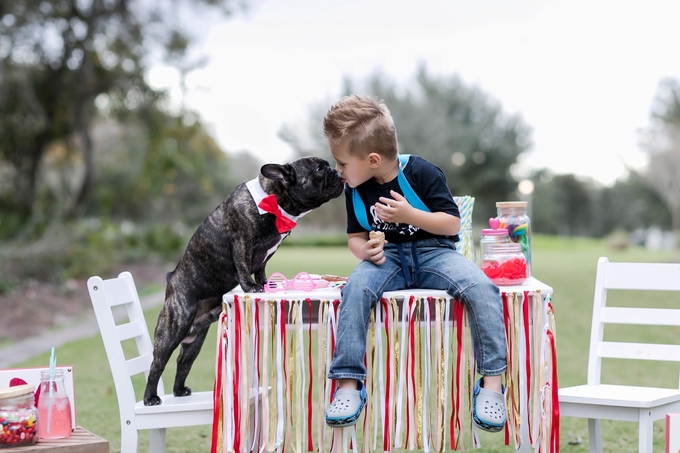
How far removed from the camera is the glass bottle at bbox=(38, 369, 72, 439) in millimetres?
2803

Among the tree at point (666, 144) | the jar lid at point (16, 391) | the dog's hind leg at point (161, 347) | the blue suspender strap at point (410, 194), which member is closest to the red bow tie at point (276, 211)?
the blue suspender strap at point (410, 194)

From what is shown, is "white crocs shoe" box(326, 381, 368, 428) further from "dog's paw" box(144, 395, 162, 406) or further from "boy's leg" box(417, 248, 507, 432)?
"dog's paw" box(144, 395, 162, 406)

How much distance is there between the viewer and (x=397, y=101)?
1431 inches

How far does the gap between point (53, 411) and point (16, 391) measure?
0.60ft

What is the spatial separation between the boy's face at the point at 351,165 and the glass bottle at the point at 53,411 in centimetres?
149

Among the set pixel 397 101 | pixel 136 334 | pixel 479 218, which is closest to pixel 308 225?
pixel 479 218

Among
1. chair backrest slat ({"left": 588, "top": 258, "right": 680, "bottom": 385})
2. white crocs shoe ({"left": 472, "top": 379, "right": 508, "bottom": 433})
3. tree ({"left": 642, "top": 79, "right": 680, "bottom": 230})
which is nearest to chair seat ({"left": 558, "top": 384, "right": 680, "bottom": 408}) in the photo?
chair backrest slat ({"left": 588, "top": 258, "right": 680, "bottom": 385})

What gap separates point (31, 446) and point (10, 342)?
6.43m

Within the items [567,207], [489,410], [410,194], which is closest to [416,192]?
[410,194]

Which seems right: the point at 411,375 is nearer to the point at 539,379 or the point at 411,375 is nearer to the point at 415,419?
the point at 415,419

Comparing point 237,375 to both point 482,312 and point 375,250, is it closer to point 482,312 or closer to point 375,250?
point 375,250

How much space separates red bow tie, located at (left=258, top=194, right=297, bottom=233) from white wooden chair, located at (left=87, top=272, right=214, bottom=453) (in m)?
0.79

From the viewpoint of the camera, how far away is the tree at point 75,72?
47.3 feet

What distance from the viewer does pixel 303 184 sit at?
3.13 m
